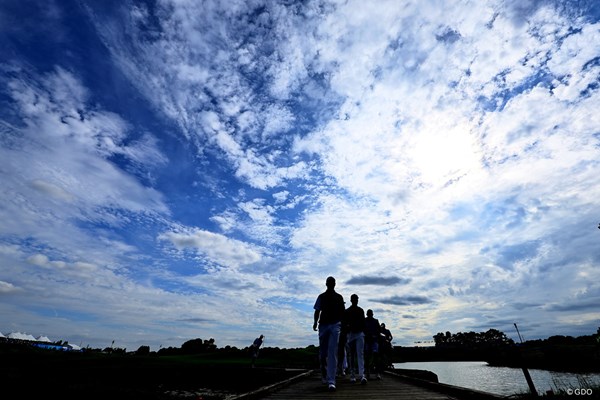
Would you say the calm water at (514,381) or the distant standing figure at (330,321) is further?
the calm water at (514,381)

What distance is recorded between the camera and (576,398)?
19.5ft

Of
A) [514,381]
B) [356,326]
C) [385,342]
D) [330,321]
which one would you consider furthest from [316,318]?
[514,381]

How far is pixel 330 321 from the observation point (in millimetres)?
8648

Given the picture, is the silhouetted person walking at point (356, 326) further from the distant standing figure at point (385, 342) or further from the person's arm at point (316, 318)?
the distant standing figure at point (385, 342)

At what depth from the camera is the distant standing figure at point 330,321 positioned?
28.2 feet

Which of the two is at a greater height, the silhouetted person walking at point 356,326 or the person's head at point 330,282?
the person's head at point 330,282

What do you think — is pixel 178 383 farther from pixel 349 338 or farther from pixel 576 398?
pixel 576 398

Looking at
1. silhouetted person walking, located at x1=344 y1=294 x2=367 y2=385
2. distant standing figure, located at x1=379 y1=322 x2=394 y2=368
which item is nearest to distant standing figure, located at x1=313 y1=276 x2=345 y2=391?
silhouetted person walking, located at x1=344 y1=294 x2=367 y2=385

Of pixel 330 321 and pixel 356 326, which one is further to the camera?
pixel 356 326

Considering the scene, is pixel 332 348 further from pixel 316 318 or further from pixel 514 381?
pixel 514 381

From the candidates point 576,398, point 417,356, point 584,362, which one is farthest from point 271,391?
point 417,356

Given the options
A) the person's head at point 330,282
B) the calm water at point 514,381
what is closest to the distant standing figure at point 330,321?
the person's head at point 330,282

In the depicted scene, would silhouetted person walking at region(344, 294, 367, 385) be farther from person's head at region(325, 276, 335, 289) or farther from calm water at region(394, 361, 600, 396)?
calm water at region(394, 361, 600, 396)

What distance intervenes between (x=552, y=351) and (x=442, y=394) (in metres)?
96.7
